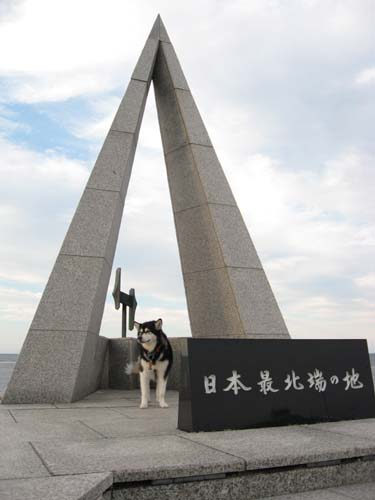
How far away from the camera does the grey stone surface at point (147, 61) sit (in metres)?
12.8

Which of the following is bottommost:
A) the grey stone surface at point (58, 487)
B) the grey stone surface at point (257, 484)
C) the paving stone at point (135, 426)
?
the grey stone surface at point (257, 484)

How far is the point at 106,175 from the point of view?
11227mm

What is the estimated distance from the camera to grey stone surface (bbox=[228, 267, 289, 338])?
10.6 metres

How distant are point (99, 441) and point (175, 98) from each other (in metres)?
10.5

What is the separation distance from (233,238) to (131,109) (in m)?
4.23

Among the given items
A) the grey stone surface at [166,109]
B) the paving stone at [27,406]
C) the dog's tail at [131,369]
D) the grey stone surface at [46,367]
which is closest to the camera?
the paving stone at [27,406]

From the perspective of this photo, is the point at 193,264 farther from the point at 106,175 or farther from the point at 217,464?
the point at 217,464

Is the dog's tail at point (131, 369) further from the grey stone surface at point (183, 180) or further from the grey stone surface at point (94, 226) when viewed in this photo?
the grey stone surface at point (183, 180)

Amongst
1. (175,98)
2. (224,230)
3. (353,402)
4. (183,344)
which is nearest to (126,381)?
(183,344)

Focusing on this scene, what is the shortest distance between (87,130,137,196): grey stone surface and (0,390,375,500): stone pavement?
634 cm

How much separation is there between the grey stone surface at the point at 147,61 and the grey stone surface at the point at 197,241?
379 cm

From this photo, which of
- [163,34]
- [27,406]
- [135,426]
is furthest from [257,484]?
[163,34]

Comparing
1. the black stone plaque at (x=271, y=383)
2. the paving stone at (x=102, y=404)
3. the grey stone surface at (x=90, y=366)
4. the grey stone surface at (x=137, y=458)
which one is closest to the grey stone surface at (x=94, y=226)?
the grey stone surface at (x=90, y=366)

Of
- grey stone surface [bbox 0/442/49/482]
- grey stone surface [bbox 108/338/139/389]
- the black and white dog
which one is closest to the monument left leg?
grey stone surface [bbox 108/338/139/389]
